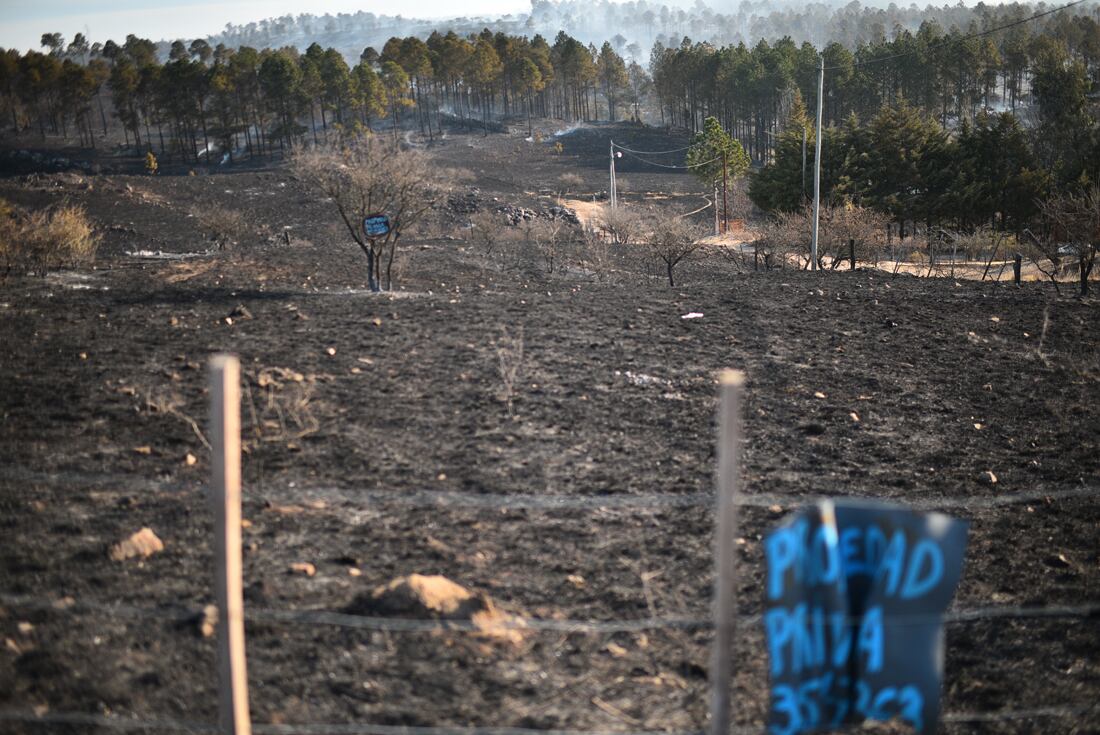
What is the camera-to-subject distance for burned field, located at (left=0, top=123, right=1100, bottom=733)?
16.4 ft

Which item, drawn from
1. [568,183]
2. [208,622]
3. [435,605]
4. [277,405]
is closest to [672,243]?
[277,405]

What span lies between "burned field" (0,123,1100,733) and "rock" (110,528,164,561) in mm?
67

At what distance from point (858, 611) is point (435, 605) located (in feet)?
9.24

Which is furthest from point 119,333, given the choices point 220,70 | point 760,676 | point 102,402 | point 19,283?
point 220,70

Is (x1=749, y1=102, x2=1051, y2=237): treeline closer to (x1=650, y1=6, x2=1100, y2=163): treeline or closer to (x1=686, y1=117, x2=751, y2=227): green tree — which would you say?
(x1=686, y1=117, x2=751, y2=227): green tree

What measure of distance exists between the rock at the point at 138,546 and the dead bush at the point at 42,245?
14270 millimetres

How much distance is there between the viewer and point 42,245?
1909cm

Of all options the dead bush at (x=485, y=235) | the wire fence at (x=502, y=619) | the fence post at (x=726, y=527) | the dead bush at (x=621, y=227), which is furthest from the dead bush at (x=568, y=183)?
the fence post at (x=726, y=527)

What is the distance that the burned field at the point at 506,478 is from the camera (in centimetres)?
500

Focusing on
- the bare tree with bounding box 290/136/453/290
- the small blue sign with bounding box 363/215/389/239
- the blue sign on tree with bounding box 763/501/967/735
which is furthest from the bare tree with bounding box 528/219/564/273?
the blue sign on tree with bounding box 763/501/967/735

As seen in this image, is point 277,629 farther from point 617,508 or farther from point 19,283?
point 19,283

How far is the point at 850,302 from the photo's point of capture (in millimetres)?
16406

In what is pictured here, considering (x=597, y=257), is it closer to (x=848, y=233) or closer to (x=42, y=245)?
(x=848, y=233)

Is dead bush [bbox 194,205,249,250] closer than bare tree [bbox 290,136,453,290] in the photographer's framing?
No
